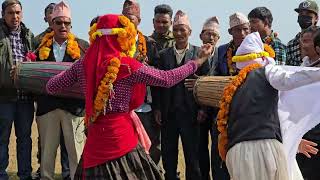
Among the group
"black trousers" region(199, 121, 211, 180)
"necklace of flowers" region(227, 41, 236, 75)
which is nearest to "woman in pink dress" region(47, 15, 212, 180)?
"necklace of flowers" region(227, 41, 236, 75)

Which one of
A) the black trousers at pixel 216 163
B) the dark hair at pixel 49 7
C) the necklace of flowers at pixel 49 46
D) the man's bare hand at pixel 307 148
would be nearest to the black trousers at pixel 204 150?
the black trousers at pixel 216 163

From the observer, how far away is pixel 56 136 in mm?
6711

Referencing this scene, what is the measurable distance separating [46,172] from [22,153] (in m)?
0.45

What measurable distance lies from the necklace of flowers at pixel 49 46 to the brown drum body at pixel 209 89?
5.14ft

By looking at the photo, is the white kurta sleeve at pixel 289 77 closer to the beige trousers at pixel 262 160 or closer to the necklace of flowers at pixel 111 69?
the beige trousers at pixel 262 160

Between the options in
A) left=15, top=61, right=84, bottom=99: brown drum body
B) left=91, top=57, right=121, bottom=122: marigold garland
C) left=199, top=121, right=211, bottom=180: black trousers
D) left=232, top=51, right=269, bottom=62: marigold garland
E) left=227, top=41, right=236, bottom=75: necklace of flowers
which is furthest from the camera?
left=199, top=121, right=211, bottom=180: black trousers

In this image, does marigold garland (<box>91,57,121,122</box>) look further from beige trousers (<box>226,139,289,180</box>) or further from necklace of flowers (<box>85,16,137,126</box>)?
beige trousers (<box>226,139,289,180</box>)

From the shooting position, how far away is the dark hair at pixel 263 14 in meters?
6.48

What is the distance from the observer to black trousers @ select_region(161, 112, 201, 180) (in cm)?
650

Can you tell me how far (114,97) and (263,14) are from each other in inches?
100

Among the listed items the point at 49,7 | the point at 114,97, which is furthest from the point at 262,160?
the point at 49,7

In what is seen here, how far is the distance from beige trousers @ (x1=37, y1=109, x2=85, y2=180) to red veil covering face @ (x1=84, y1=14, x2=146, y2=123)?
183 centimetres

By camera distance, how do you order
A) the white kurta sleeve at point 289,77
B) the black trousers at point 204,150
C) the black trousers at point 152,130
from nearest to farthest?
1. the white kurta sleeve at point 289,77
2. the black trousers at point 204,150
3. the black trousers at point 152,130

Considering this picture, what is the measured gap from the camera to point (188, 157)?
653cm
